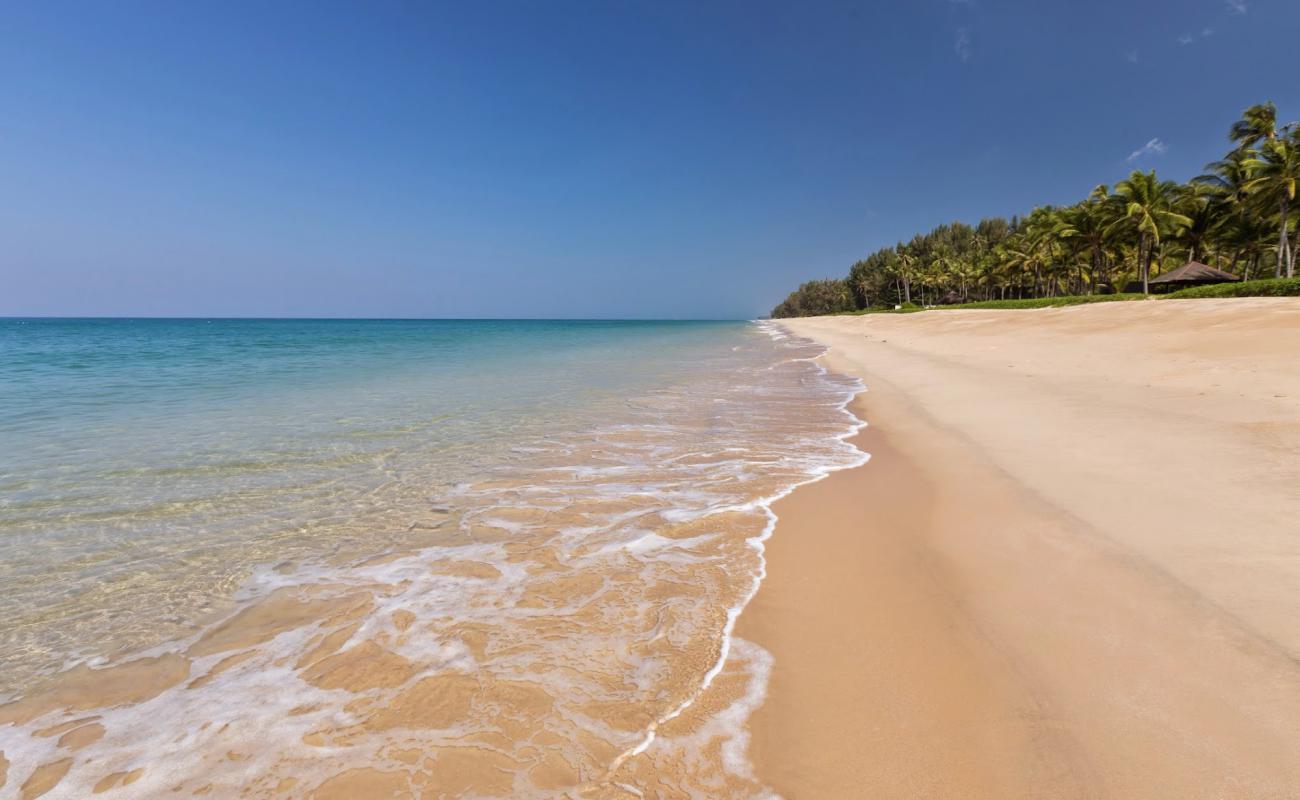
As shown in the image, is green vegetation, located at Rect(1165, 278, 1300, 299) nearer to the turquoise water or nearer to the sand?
the sand

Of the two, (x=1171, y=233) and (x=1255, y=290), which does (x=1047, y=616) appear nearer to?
(x=1255, y=290)

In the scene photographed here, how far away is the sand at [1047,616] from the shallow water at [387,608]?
0.47 meters

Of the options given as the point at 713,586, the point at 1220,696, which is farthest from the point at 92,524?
the point at 1220,696

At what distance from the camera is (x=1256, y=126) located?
39.6m

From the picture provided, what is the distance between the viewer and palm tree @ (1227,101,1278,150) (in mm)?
39031

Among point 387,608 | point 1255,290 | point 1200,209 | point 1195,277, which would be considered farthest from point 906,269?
point 387,608

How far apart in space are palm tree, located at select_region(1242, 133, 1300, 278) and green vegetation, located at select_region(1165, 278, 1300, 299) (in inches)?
374

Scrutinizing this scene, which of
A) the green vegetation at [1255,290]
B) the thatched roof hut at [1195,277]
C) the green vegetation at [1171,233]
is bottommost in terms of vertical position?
the green vegetation at [1255,290]

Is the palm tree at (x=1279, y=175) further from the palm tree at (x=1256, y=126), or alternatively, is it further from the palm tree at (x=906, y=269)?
the palm tree at (x=906, y=269)

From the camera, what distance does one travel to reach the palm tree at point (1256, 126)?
39.0m

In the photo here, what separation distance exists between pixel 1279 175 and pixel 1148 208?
7.34 metres

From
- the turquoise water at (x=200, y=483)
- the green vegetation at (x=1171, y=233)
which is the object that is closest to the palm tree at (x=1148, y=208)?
the green vegetation at (x=1171, y=233)

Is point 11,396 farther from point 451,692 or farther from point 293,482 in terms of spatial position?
point 451,692

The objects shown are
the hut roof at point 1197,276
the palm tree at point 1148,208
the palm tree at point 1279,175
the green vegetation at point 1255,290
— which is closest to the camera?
the green vegetation at point 1255,290
